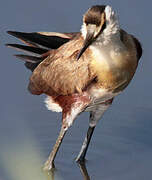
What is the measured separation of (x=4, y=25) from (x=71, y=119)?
2.65 metres

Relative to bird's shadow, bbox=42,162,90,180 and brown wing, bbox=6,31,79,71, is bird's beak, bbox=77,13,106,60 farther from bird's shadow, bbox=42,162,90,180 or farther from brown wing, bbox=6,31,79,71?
bird's shadow, bbox=42,162,90,180

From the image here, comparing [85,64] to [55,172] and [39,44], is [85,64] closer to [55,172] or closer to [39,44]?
[39,44]

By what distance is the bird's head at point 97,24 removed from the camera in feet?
19.0

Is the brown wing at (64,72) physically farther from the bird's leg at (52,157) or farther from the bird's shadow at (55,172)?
the bird's shadow at (55,172)

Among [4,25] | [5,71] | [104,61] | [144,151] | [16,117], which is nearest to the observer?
[104,61]

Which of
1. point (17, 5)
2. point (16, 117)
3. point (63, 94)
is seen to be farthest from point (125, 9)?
point (63, 94)

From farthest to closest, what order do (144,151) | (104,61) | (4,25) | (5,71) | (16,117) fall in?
(4,25) → (5,71) → (16,117) → (144,151) → (104,61)

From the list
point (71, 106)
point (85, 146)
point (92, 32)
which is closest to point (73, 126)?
point (85, 146)

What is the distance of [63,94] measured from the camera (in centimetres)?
635

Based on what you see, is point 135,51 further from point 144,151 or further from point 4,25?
point 4,25

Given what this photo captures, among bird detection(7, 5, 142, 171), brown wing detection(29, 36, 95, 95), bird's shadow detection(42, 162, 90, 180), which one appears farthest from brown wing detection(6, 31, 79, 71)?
bird's shadow detection(42, 162, 90, 180)

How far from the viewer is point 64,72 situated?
20.6 ft

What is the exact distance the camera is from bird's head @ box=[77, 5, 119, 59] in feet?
19.0

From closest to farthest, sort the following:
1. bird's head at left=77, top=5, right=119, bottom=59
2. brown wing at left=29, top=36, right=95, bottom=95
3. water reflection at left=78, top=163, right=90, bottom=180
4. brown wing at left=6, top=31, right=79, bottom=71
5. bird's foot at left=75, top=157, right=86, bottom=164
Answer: bird's head at left=77, top=5, right=119, bottom=59, brown wing at left=29, top=36, right=95, bottom=95, water reflection at left=78, top=163, right=90, bottom=180, brown wing at left=6, top=31, right=79, bottom=71, bird's foot at left=75, top=157, right=86, bottom=164
